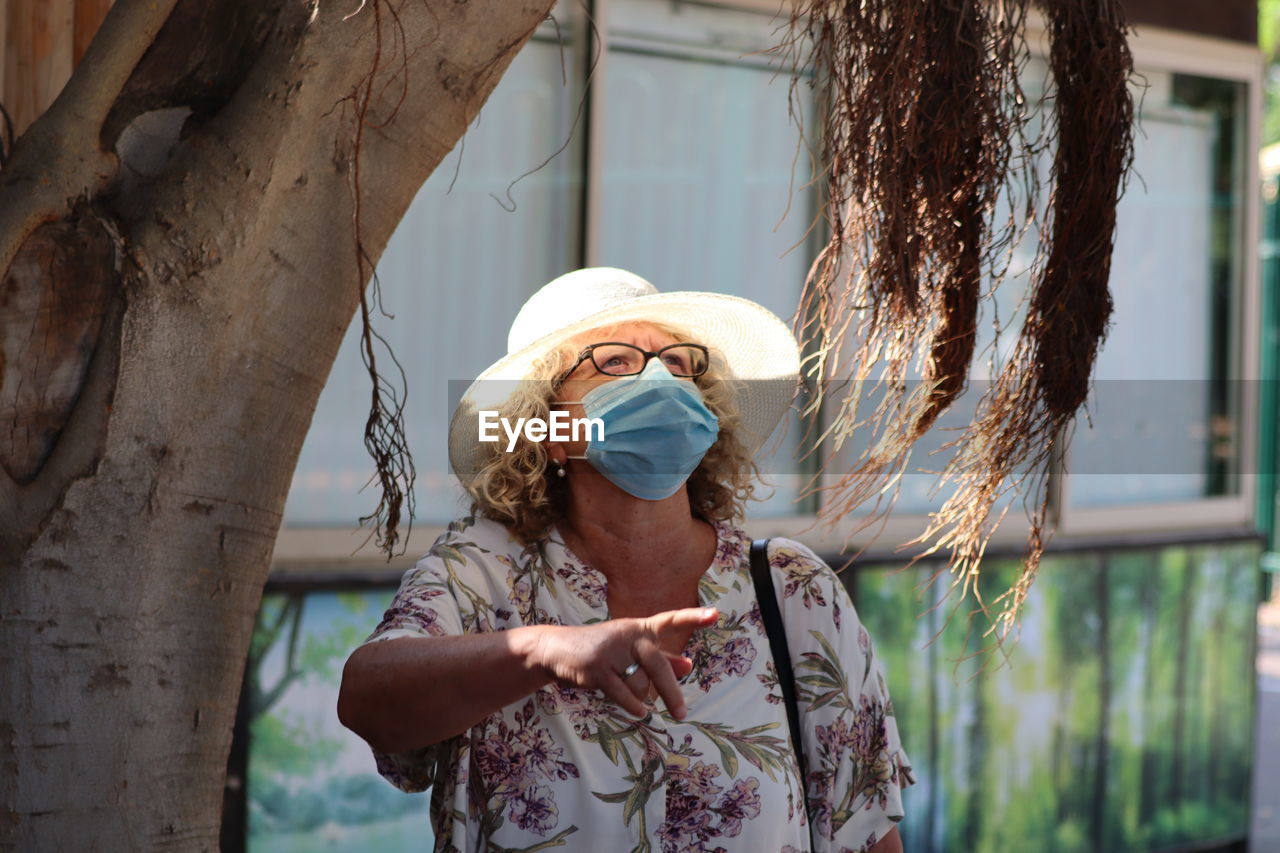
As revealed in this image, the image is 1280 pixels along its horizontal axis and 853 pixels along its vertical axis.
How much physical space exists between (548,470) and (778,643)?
44 centimetres

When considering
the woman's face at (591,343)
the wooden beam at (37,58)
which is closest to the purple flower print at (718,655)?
the woman's face at (591,343)

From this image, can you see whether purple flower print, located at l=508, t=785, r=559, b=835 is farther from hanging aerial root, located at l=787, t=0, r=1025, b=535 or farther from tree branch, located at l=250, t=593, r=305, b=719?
tree branch, located at l=250, t=593, r=305, b=719

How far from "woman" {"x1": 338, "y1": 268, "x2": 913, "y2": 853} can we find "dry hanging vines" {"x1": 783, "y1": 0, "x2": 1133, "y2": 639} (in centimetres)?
24

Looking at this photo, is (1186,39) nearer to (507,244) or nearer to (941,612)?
(941,612)

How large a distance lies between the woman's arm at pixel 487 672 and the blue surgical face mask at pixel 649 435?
0.37m

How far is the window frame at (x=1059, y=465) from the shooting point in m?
3.55

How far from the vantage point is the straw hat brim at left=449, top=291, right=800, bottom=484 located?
81.7 inches

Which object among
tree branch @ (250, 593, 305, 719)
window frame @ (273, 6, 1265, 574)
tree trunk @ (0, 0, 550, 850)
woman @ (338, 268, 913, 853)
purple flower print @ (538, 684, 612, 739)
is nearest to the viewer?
tree trunk @ (0, 0, 550, 850)

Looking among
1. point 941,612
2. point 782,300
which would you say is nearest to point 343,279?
point 782,300

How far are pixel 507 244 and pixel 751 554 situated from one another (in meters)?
2.01

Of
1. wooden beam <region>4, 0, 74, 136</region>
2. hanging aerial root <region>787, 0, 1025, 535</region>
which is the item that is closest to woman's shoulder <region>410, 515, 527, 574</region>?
hanging aerial root <region>787, 0, 1025, 535</region>

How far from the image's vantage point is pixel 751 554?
2.05 metres

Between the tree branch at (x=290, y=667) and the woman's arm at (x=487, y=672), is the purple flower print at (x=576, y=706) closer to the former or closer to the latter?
the woman's arm at (x=487, y=672)

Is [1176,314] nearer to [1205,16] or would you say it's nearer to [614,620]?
[1205,16]
